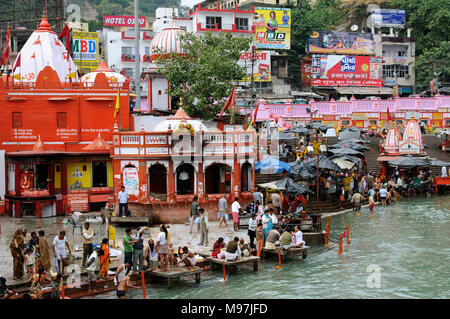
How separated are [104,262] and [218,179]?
12249 millimetres

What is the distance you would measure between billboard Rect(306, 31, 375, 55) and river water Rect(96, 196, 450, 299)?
1634 inches

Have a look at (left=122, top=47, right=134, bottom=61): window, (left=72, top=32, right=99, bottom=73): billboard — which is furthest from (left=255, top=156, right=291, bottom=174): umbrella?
(left=72, top=32, right=99, bottom=73): billboard

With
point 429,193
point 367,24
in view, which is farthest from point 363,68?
point 429,193

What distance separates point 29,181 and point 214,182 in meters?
8.92

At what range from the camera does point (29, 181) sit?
27531 millimetres

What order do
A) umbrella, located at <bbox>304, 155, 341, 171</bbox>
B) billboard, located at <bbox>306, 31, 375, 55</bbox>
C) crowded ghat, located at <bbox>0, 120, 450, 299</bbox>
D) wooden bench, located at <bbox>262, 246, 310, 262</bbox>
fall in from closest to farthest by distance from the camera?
1. crowded ghat, located at <bbox>0, 120, 450, 299</bbox>
2. wooden bench, located at <bbox>262, 246, 310, 262</bbox>
3. umbrella, located at <bbox>304, 155, 341, 171</bbox>
4. billboard, located at <bbox>306, 31, 375, 55</bbox>

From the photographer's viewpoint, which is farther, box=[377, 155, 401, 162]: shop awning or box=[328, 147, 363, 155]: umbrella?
box=[377, 155, 401, 162]: shop awning

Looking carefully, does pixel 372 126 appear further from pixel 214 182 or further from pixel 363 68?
pixel 214 182

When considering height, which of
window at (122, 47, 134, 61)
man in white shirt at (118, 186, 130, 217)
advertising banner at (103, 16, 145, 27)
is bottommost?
man in white shirt at (118, 186, 130, 217)

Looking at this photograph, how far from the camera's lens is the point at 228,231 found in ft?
75.9

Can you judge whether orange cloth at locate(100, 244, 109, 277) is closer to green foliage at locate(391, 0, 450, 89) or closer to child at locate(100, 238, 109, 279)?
child at locate(100, 238, 109, 279)

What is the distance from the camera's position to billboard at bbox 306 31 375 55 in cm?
6500

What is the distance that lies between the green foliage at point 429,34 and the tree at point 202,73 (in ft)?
122
